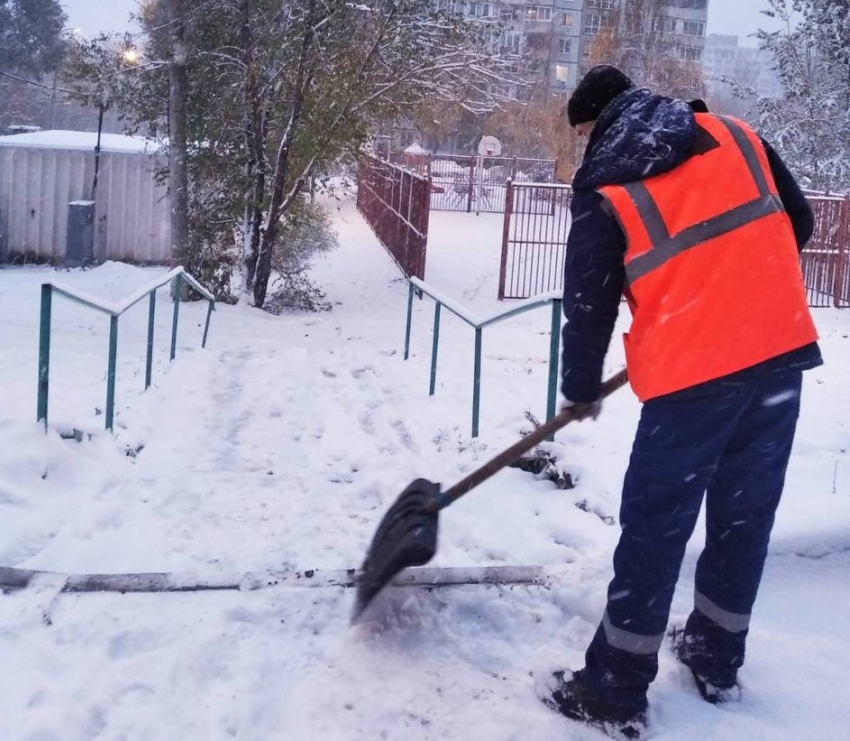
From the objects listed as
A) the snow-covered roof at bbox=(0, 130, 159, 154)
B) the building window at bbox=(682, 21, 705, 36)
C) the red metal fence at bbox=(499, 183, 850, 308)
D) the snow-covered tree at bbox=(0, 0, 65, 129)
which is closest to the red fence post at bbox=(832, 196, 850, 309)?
the red metal fence at bbox=(499, 183, 850, 308)

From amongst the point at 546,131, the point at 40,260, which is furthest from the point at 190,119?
the point at 546,131

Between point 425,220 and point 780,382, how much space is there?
41.4 ft

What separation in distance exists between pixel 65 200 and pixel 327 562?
14.7m

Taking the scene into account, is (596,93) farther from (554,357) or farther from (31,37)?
(31,37)

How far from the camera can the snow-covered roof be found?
17.3 metres

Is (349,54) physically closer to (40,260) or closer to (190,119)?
(190,119)

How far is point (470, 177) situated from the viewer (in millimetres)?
30312

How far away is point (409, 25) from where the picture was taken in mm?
13305

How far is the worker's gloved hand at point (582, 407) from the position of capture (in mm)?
2921

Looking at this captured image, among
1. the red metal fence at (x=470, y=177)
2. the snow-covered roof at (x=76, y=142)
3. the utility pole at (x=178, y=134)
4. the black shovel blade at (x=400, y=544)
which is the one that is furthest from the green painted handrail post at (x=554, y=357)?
the red metal fence at (x=470, y=177)

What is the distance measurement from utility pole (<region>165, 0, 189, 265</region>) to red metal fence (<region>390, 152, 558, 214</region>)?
1636cm

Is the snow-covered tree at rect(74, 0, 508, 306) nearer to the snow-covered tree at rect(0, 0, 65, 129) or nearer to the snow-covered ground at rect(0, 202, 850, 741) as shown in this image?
the snow-covered ground at rect(0, 202, 850, 741)

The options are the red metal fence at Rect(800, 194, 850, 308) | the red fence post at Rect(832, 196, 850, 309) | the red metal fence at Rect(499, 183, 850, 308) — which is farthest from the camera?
the red metal fence at Rect(499, 183, 850, 308)

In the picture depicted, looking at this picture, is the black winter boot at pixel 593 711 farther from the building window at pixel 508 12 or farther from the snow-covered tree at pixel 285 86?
the building window at pixel 508 12
